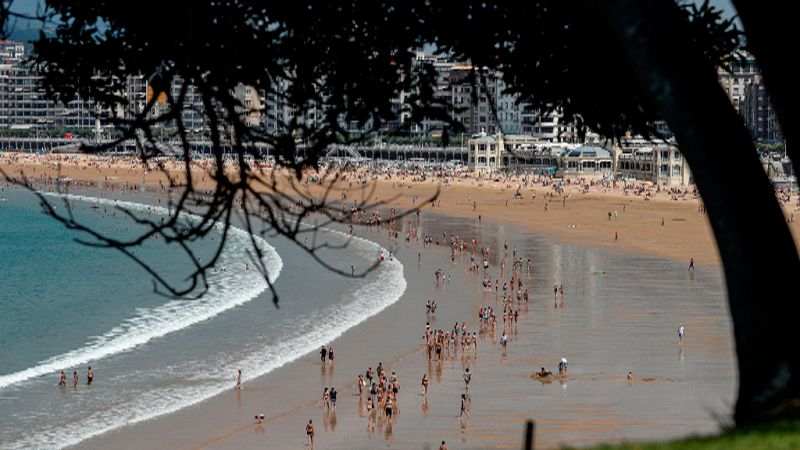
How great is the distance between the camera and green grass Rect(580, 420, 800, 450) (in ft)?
15.3

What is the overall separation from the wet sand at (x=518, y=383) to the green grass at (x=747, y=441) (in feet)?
45.3

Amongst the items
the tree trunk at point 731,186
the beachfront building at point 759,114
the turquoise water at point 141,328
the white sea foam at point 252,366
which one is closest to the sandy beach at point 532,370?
the white sea foam at point 252,366

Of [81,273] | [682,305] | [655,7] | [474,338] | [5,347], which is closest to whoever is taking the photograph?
[655,7]

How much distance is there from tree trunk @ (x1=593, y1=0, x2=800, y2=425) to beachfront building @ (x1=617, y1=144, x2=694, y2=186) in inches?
3390

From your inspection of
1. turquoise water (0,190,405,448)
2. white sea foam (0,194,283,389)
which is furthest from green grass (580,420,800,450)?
white sea foam (0,194,283,389)

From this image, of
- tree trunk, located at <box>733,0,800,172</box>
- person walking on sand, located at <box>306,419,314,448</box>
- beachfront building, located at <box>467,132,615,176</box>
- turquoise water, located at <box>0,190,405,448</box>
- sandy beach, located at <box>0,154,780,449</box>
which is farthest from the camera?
beachfront building, located at <box>467,132,615,176</box>

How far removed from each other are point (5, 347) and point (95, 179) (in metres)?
87.1

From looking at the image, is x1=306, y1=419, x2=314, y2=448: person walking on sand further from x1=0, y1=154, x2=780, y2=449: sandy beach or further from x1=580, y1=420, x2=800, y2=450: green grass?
x1=580, y1=420, x2=800, y2=450: green grass

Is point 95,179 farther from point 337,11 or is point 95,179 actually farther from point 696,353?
point 337,11

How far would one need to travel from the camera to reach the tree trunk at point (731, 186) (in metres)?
4.88

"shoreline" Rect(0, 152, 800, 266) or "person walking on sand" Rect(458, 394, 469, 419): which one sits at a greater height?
"person walking on sand" Rect(458, 394, 469, 419)

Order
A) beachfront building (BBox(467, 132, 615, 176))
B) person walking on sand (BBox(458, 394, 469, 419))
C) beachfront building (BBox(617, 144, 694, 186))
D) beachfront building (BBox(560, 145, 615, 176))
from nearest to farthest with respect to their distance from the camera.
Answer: person walking on sand (BBox(458, 394, 469, 419)), beachfront building (BBox(617, 144, 694, 186)), beachfront building (BBox(560, 145, 615, 176)), beachfront building (BBox(467, 132, 615, 176))

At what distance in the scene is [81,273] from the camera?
177 feet

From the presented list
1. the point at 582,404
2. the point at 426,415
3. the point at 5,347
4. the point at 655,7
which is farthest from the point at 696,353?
the point at 655,7
